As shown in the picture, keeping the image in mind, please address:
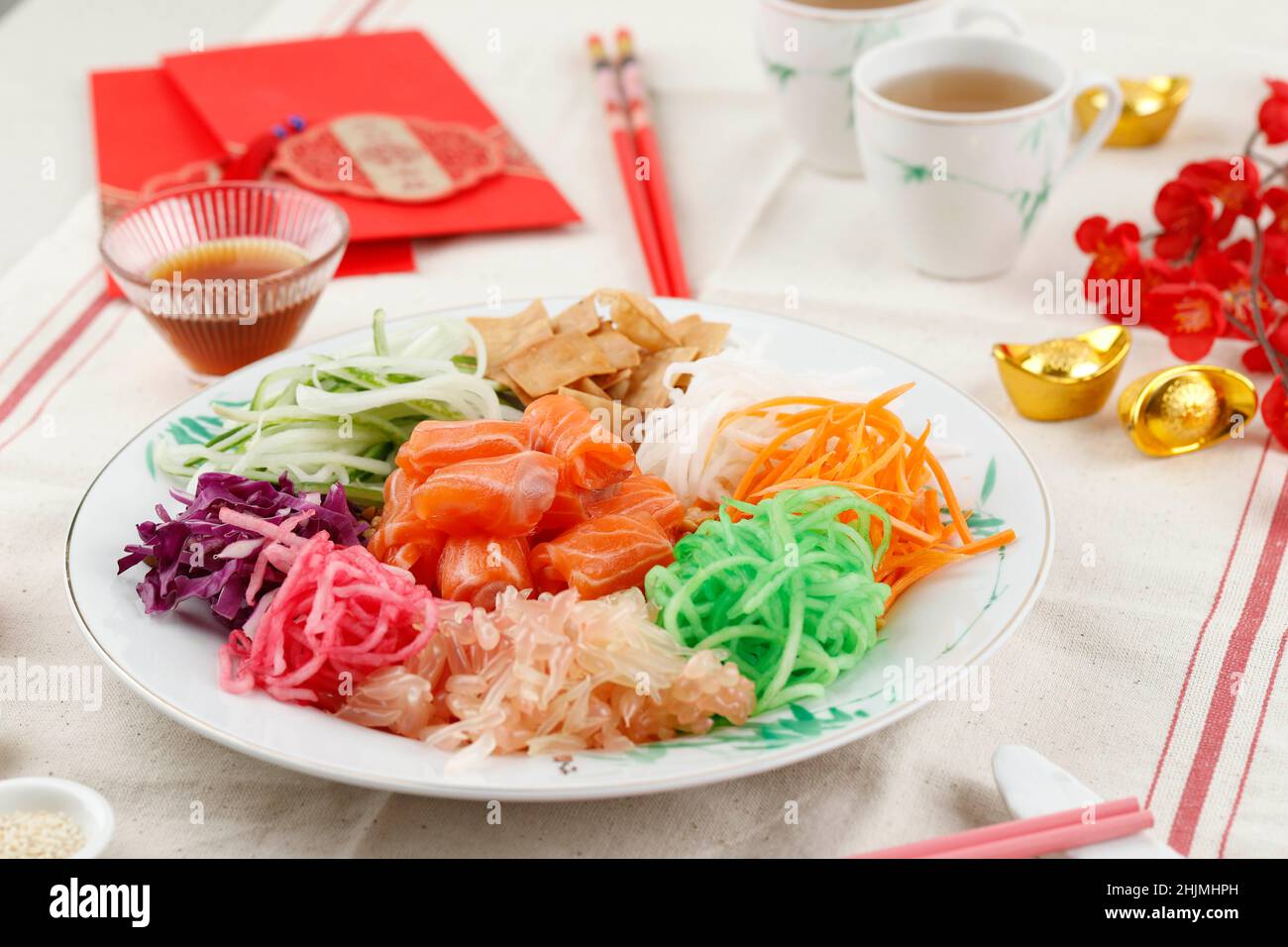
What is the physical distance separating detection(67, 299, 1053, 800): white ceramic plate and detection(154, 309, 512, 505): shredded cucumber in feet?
0.36

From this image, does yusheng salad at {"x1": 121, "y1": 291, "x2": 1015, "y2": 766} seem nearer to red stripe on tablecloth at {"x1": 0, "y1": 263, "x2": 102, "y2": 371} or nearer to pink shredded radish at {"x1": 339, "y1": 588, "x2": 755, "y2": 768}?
pink shredded radish at {"x1": 339, "y1": 588, "x2": 755, "y2": 768}

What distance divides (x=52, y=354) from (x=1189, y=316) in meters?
2.41

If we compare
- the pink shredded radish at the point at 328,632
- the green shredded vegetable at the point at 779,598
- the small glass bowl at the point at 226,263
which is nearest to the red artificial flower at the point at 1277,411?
the green shredded vegetable at the point at 779,598

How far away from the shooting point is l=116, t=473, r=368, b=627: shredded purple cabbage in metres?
Answer: 1.89

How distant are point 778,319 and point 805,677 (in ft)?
3.27

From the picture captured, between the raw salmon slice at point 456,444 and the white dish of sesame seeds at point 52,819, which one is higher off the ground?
the raw salmon slice at point 456,444

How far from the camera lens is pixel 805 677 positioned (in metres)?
1.77

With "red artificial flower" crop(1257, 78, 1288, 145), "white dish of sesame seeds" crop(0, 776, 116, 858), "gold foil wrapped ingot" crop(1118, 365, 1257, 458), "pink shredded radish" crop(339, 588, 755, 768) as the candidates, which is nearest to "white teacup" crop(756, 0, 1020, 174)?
"red artificial flower" crop(1257, 78, 1288, 145)

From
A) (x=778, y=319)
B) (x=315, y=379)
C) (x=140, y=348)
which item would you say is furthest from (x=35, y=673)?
(x=778, y=319)

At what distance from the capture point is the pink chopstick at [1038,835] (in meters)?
1.58

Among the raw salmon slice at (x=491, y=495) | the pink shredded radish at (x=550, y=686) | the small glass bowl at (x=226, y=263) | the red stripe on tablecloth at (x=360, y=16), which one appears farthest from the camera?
the red stripe on tablecloth at (x=360, y=16)

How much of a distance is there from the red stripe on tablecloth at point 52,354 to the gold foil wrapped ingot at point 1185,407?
88.2 inches

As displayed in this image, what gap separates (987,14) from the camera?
3.28 metres

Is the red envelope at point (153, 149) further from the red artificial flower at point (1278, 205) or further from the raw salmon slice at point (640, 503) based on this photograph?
the red artificial flower at point (1278, 205)
